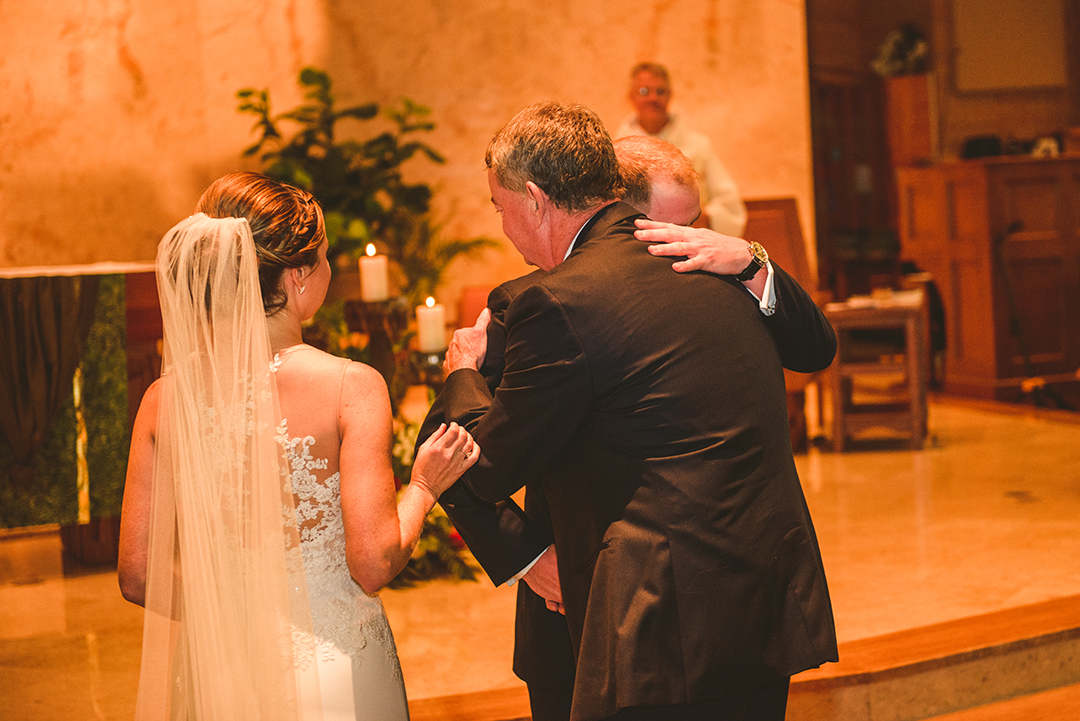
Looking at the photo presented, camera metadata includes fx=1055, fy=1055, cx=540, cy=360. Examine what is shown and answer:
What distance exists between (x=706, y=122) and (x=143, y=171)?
3.69 meters

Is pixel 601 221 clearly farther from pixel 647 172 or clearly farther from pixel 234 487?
pixel 234 487

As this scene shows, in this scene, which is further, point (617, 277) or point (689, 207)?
point (689, 207)

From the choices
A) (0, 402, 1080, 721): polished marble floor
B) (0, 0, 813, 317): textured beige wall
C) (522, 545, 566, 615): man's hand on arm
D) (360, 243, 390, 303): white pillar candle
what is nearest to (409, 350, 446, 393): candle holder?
(360, 243, 390, 303): white pillar candle

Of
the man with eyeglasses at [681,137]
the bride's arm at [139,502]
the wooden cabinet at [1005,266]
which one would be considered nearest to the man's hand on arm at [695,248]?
the bride's arm at [139,502]

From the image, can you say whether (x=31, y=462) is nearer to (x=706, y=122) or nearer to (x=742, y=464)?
(x=742, y=464)

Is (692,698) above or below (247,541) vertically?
below

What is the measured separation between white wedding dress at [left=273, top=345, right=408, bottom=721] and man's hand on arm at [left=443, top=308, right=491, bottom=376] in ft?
0.75

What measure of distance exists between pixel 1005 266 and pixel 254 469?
7240 millimetres

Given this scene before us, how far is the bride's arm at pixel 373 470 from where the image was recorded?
1702 millimetres

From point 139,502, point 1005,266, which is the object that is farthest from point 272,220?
point 1005,266

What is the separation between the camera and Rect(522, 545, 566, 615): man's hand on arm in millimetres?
1873

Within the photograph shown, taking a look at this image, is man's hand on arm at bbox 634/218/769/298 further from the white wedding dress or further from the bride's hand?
the white wedding dress

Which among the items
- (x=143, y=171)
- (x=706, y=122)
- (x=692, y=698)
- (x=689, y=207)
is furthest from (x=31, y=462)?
(x=706, y=122)

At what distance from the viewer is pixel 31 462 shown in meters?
4.08
